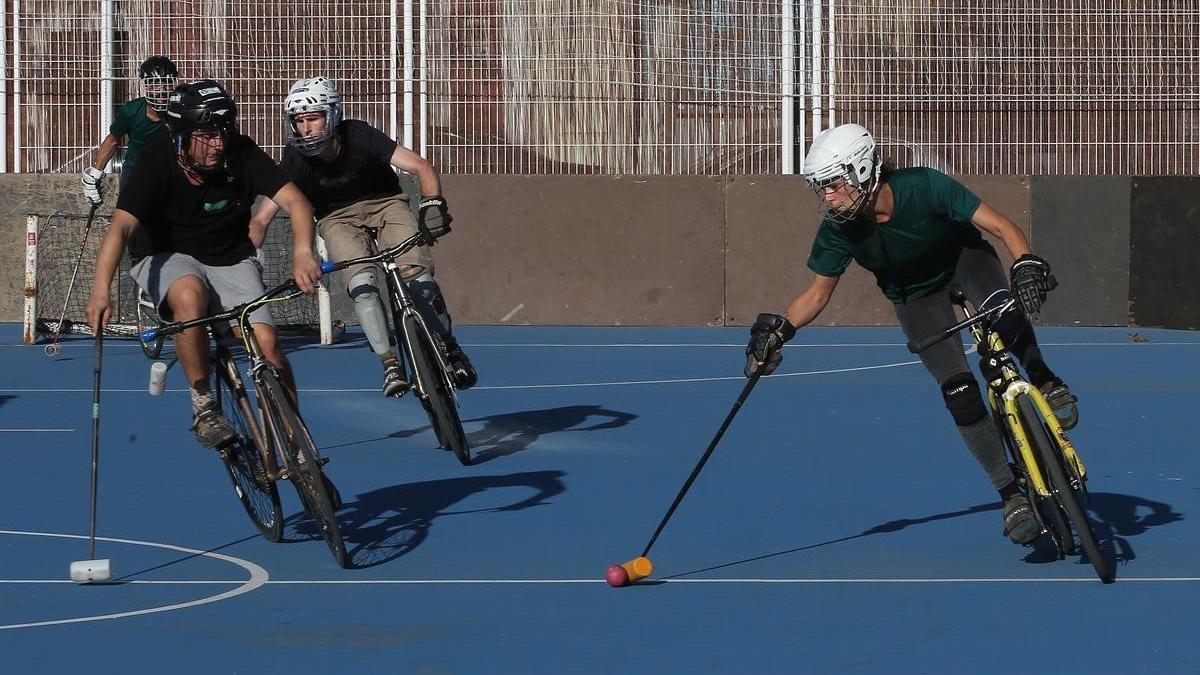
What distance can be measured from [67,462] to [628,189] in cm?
915

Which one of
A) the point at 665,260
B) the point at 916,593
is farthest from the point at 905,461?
the point at 665,260

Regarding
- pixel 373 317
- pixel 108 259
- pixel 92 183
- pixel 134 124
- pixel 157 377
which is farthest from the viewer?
pixel 92 183

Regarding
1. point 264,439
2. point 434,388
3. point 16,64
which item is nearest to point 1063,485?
point 264,439

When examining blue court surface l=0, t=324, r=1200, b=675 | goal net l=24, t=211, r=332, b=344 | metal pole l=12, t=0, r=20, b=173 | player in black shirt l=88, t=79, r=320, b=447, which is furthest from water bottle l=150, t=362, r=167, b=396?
metal pole l=12, t=0, r=20, b=173

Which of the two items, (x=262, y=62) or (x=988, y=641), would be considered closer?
(x=988, y=641)

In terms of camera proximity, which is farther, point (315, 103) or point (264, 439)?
point (315, 103)

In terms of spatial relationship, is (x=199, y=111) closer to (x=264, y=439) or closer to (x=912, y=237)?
(x=264, y=439)

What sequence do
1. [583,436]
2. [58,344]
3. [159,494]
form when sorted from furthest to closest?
[58,344], [583,436], [159,494]

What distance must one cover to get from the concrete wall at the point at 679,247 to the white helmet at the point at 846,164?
A: 437 inches

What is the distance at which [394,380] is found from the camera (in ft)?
31.7

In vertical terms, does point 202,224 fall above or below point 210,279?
above

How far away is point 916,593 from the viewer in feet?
21.9

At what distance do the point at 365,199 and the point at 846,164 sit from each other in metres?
4.31

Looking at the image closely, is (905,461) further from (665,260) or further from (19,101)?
(19,101)
